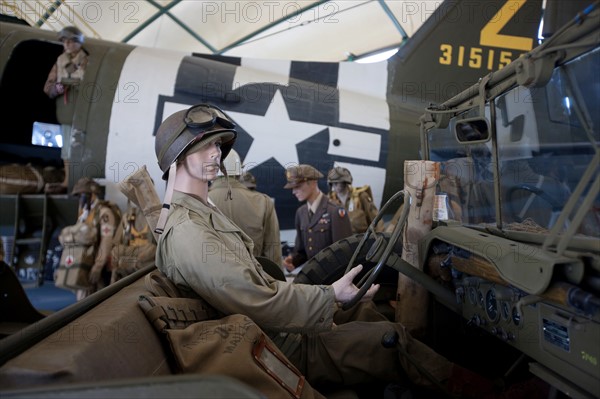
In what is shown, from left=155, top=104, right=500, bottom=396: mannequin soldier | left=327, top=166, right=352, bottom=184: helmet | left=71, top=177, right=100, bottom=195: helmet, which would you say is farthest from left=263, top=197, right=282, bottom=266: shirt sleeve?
left=71, top=177, right=100, bottom=195: helmet

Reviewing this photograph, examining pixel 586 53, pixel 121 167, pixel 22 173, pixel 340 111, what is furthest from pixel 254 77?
pixel 586 53

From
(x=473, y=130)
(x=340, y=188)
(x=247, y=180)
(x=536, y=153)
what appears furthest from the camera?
(x=340, y=188)

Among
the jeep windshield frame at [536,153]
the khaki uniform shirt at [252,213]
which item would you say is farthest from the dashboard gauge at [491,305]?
the khaki uniform shirt at [252,213]

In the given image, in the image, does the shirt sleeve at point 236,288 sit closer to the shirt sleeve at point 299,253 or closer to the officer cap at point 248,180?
the officer cap at point 248,180

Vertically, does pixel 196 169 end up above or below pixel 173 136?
below

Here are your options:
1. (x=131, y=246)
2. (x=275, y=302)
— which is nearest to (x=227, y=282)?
(x=275, y=302)

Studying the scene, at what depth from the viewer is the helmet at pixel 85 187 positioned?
456 centimetres

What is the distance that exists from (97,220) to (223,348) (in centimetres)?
367

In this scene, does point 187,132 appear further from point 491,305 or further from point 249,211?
point 249,211

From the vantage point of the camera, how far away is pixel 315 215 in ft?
13.3

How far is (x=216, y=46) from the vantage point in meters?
13.9

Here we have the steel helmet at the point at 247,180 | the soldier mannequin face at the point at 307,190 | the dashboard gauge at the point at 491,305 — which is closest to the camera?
the dashboard gauge at the point at 491,305

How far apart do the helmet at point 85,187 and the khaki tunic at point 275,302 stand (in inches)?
123

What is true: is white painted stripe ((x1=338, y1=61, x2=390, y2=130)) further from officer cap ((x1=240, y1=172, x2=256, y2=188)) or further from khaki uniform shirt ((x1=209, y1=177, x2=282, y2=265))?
khaki uniform shirt ((x1=209, y1=177, x2=282, y2=265))
